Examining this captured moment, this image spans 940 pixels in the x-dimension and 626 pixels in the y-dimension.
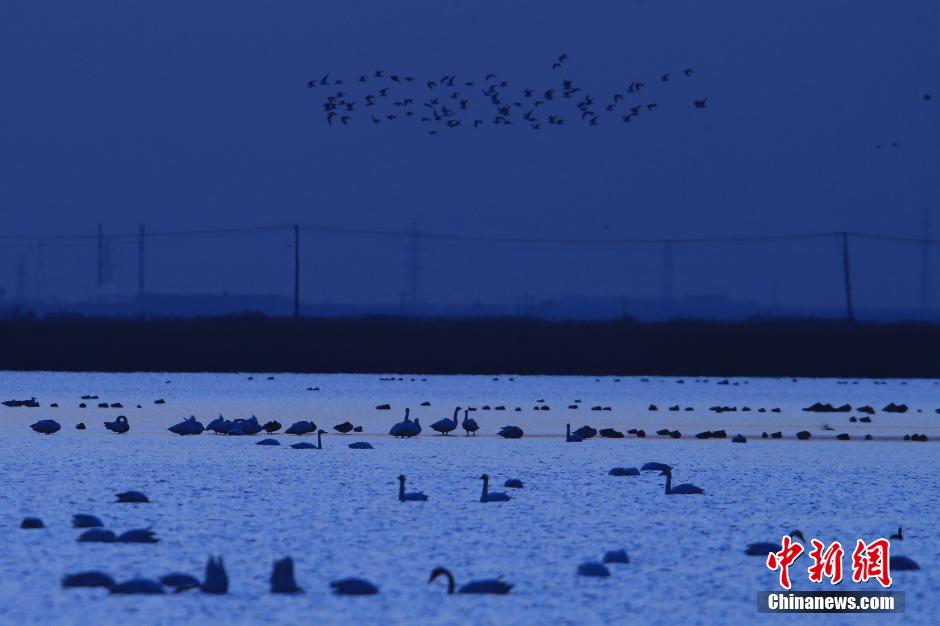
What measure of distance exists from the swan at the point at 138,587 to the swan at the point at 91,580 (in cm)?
25

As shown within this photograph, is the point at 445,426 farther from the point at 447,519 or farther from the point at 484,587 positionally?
the point at 484,587

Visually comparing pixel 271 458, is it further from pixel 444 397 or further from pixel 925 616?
pixel 444 397

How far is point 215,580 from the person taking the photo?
1367cm

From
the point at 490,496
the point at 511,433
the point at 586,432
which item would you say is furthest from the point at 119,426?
the point at 490,496

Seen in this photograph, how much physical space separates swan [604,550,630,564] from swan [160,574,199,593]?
4.00m

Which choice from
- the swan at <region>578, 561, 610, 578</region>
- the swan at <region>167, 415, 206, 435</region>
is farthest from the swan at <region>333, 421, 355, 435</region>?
the swan at <region>578, 561, 610, 578</region>

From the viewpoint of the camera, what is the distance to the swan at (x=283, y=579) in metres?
13.8

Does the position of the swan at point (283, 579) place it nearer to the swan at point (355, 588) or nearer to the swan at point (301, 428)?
the swan at point (355, 588)

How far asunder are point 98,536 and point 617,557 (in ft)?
17.0

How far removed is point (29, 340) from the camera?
108 m

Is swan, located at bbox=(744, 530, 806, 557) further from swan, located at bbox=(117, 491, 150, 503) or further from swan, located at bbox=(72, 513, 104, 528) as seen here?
swan, located at bbox=(117, 491, 150, 503)

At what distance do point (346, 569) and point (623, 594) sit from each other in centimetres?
269

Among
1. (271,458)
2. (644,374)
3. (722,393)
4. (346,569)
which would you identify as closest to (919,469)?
(271,458)

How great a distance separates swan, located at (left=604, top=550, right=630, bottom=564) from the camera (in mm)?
15633
